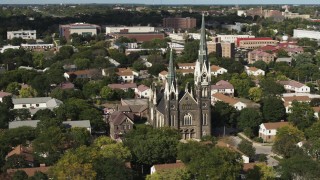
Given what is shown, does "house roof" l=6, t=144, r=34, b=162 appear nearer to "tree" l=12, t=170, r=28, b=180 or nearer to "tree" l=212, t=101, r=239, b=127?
"tree" l=12, t=170, r=28, b=180

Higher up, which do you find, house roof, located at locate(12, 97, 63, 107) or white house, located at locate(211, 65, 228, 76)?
white house, located at locate(211, 65, 228, 76)

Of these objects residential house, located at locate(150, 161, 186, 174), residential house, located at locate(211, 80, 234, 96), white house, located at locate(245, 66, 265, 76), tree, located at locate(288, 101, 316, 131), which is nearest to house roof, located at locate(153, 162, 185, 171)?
residential house, located at locate(150, 161, 186, 174)

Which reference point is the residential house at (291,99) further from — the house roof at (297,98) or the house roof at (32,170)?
the house roof at (32,170)

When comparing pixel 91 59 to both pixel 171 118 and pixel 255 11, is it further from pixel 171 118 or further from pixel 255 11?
pixel 255 11

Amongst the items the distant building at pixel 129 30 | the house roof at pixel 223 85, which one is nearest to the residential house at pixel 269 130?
the house roof at pixel 223 85

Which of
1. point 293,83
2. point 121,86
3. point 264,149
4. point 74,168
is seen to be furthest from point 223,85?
point 74,168
